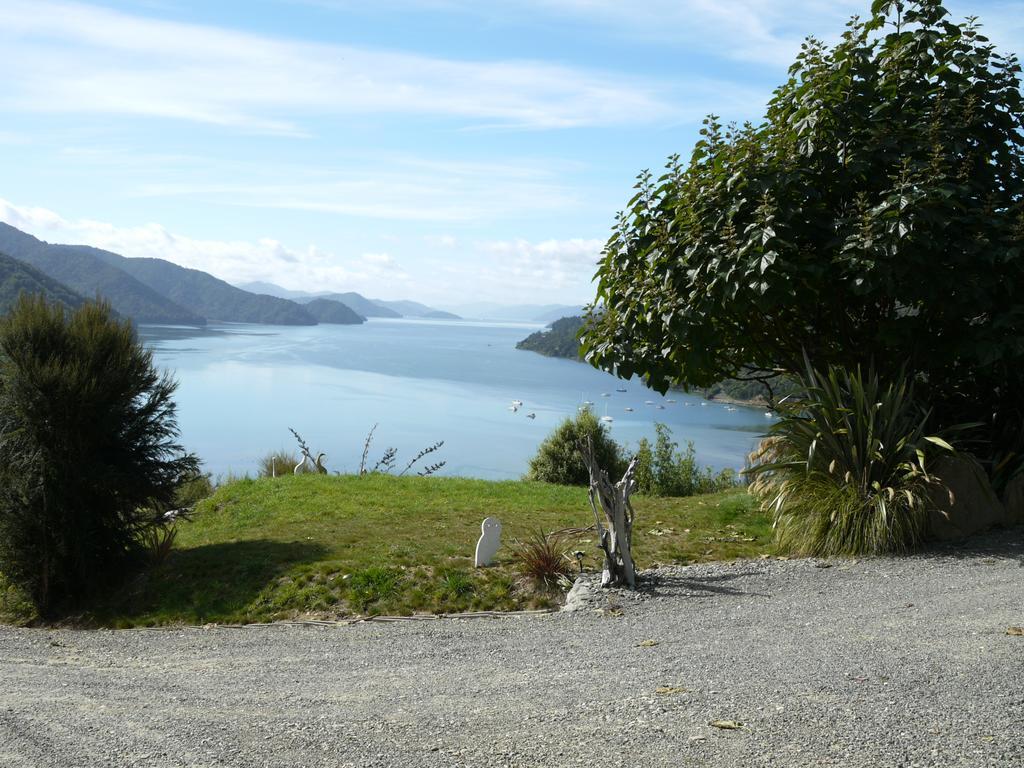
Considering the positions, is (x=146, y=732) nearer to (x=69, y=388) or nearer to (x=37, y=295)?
(x=69, y=388)

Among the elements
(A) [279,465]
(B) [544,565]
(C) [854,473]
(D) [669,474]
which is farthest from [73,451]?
(D) [669,474]

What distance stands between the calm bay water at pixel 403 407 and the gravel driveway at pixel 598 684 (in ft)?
38.6

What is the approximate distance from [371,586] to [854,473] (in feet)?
14.5

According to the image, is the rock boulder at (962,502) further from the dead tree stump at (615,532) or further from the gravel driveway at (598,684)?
the dead tree stump at (615,532)

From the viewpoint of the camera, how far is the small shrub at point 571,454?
16.6 m

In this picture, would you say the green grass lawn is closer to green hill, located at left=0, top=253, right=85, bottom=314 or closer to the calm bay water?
the calm bay water

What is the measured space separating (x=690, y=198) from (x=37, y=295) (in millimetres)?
6723

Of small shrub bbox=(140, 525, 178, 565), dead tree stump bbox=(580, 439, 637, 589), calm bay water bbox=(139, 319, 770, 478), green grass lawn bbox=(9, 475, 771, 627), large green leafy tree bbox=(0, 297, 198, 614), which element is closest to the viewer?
dead tree stump bbox=(580, 439, 637, 589)

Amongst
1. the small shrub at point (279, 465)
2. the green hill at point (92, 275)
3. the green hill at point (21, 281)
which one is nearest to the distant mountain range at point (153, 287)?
the green hill at point (92, 275)

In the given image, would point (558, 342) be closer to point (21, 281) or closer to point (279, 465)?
point (21, 281)

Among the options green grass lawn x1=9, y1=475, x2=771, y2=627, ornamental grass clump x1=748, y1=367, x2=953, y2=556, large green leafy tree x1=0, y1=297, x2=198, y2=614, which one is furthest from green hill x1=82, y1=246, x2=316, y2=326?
ornamental grass clump x1=748, y1=367, x2=953, y2=556

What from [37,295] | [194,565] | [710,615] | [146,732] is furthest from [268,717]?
[37,295]

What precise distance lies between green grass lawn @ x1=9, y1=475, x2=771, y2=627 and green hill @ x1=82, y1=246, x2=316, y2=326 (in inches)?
4496

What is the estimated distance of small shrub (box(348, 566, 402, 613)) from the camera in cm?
727
